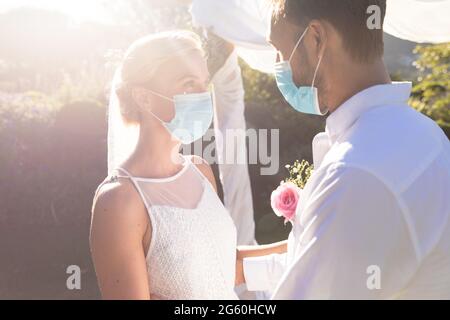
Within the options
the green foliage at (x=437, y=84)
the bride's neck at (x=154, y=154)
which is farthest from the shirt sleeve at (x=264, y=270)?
the green foliage at (x=437, y=84)

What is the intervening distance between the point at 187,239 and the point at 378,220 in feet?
4.60

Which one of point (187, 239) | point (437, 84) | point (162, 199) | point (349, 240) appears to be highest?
point (349, 240)

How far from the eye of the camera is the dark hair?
1.71m

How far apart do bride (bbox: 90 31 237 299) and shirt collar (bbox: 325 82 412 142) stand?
3.20ft

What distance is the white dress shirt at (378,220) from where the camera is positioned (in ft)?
4.24

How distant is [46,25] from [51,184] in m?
6.40

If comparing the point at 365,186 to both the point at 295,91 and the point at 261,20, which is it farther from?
the point at 261,20

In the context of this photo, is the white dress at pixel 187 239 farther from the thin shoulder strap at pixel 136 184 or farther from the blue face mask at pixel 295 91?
the blue face mask at pixel 295 91

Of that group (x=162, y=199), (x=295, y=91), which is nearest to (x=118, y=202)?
(x=162, y=199)

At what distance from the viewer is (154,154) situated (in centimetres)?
267

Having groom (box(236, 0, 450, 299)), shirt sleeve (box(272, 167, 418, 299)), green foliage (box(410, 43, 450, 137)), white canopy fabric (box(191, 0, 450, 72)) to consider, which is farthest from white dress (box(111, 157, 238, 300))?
green foliage (box(410, 43, 450, 137))

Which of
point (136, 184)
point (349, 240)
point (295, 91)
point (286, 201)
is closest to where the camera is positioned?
point (349, 240)

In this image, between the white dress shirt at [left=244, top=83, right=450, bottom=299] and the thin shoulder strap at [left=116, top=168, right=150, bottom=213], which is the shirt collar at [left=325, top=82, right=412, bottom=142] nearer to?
the white dress shirt at [left=244, top=83, right=450, bottom=299]

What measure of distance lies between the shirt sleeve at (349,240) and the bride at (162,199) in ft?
3.42
